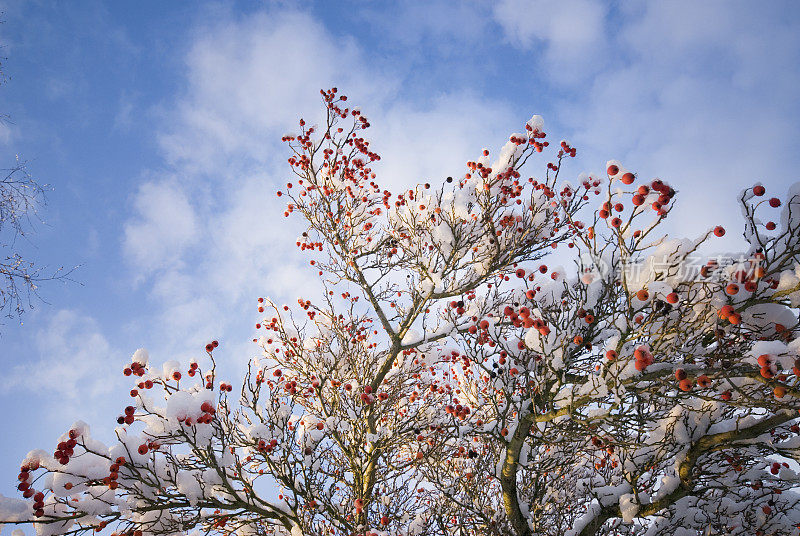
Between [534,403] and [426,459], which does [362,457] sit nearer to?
[426,459]

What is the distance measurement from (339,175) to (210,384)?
4.53 meters

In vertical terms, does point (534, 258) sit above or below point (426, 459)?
above

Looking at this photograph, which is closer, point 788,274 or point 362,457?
point 788,274

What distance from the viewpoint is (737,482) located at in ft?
16.1

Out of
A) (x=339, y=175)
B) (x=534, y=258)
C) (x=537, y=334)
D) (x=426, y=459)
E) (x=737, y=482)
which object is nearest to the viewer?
(x=537, y=334)

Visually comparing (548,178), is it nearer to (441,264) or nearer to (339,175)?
(441,264)

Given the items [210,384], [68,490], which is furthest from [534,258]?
[68,490]

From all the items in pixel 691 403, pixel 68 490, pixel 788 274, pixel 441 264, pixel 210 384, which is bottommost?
pixel 691 403

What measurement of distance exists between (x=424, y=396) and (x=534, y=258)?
10.8 ft

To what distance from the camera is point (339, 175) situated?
24.6ft

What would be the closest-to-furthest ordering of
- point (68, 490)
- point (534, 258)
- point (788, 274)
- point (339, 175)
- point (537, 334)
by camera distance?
1. point (788, 274)
2. point (68, 490)
3. point (537, 334)
4. point (534, 258)
5. point (339, 175)

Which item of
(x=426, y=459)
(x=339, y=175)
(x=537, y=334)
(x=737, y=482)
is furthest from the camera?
(x=339, y=175)

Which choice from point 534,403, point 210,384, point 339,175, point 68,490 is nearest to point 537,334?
point 534,403

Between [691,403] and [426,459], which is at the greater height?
[426,459]
